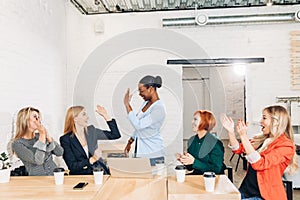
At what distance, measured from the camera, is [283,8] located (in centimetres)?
535

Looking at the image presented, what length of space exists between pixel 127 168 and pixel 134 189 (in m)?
0.24

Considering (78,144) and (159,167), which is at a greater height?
(78,144)

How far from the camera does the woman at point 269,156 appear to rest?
2.21 meters

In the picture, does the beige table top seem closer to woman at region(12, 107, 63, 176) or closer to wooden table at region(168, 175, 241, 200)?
wooden table at region(168, 175, 241, 200)

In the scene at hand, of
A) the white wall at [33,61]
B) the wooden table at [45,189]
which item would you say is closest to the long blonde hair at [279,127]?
the wooden table at [45,189]

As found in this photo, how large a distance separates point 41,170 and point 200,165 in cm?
131

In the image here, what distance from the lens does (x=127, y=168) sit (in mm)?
2154

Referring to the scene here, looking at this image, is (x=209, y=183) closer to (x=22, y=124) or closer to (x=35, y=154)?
(x=35, y=154)

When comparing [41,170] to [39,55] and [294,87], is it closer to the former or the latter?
[39,55]

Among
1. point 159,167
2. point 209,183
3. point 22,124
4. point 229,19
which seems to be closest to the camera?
point 209,183

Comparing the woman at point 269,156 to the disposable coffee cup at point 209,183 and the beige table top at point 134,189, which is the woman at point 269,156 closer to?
the disposable coffee cup at point 209,183

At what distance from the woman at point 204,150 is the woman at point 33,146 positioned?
1063 millimetres

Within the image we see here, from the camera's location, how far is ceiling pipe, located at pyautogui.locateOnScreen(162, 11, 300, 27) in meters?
5.17

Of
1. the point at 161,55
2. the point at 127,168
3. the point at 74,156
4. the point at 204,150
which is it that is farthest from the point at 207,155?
the point at 161,55
